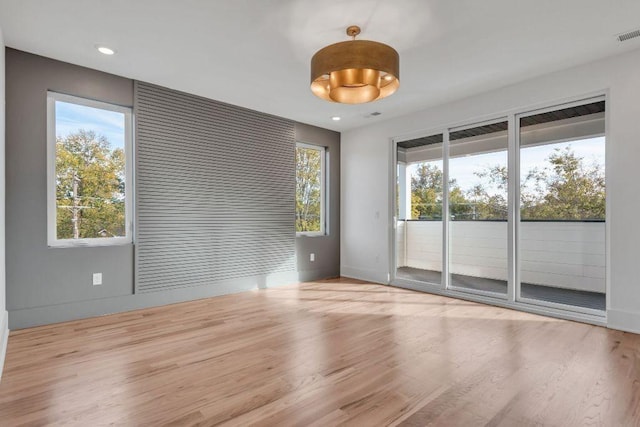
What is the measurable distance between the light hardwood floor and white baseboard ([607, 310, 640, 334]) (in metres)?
0.11

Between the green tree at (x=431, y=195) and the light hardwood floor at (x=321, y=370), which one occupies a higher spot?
the green tree at (x=431, y=195)

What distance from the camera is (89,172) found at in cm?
366

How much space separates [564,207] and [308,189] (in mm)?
3593

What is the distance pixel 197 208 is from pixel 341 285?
96.6 inches

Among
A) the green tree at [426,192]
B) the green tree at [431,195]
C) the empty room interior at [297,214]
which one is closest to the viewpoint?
the empty room interior at [297,214]

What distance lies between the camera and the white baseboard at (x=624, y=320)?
3.12m

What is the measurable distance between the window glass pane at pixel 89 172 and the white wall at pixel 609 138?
12.0ft

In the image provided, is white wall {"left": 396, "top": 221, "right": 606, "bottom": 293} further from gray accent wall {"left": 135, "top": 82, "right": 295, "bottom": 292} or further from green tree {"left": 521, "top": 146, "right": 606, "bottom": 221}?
gray accent wall {"left": 135, "top": 82, "right": 295, "bottom": 292}

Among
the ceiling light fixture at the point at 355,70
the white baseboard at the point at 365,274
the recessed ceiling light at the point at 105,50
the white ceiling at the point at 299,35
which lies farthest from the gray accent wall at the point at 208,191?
the ceiling light fixture at the point at 355,70

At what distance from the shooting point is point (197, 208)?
443 centimetres

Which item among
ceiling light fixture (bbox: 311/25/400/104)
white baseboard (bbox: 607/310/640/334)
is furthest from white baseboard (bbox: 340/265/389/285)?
ceiling light fixture (bbox: 311/25/400/104)

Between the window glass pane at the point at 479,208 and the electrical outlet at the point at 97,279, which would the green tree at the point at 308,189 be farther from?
the electrical outlet at the point at 97,279

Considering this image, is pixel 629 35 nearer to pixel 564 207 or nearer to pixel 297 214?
pixel 564 207

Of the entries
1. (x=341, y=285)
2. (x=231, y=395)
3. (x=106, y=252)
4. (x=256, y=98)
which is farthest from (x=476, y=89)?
(x=106, y=252)
